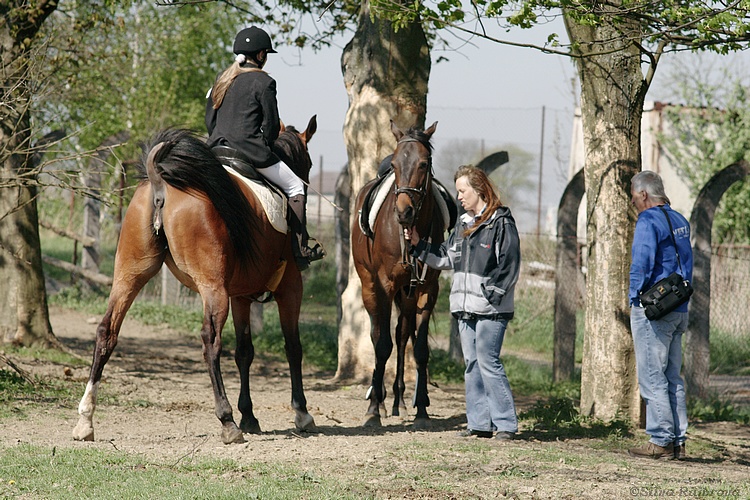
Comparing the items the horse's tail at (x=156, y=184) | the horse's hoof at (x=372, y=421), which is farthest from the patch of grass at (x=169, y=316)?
the horse's tail at (x=156, y=184)

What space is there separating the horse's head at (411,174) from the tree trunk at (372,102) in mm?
2824

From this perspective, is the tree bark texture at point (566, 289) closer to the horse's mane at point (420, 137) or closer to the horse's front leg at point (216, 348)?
the horse's mane at point (420, 137)

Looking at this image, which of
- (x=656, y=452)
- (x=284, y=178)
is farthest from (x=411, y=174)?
(x=656, y=452)

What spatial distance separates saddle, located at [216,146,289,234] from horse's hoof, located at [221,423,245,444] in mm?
1628

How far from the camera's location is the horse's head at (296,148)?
7.81 m

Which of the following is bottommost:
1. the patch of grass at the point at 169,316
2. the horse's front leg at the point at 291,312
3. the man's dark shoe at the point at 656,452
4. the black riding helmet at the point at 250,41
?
the man's dark shoe at the point at 656,452

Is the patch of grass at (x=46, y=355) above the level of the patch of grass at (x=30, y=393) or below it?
above

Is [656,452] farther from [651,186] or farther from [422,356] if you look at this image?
[422,356]

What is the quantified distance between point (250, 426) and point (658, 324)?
3.24 m

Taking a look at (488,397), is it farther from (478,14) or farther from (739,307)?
(739,307)

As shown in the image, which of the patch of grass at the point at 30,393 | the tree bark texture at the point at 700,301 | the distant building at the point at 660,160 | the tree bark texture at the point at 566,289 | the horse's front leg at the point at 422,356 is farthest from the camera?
the distant building at the point at 660,160

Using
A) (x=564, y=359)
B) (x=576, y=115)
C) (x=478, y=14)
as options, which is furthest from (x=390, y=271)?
(x=576, y=115)

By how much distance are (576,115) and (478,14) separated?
17622mm

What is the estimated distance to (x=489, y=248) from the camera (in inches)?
277
